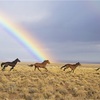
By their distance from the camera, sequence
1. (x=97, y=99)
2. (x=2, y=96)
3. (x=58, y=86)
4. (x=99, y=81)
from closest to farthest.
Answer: (x=2, y=96), (x=97, y=99), (x=58, y=86), (x=99, y=81)

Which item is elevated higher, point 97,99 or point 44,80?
point 44,80

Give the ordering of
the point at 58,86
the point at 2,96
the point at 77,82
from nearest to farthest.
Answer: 1. the point at 2,96
2. the point at 58,86
3. the point at 77,82

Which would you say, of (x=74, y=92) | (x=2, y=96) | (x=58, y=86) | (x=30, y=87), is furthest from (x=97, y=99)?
(x=2, y=96)

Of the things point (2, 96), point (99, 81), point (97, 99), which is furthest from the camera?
point (99, 81)

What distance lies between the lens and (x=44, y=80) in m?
23.1

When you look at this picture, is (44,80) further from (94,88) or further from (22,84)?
(94,88)

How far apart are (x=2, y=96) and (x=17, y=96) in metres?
1.15

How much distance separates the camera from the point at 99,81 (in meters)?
25.8

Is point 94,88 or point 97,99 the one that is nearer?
point 97,99

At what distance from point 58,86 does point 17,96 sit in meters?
4.28

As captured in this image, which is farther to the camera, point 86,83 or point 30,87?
point 86,83

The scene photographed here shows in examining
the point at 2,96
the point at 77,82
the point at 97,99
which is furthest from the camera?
the point at 77,82

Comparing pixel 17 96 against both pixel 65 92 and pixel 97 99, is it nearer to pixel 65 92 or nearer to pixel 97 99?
pixel 65 92

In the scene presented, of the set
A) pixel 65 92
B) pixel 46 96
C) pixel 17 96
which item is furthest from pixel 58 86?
pixel 17 96
